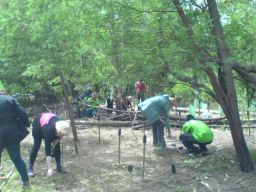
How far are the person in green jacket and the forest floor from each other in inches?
8.7

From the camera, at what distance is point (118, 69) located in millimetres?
8406

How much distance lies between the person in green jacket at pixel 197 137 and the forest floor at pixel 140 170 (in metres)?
0.22

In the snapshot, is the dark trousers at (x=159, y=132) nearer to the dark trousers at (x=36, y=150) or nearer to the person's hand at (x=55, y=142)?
the dark trousers at (x=36, y=150)

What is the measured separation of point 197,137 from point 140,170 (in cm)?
151

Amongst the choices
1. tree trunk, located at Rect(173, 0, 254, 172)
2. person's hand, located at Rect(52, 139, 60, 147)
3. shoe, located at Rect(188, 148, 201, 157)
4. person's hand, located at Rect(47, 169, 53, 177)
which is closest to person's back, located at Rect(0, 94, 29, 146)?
person's hand, located at Rect(52, 139, 60, 147)

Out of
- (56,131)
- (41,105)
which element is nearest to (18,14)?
(56,131)

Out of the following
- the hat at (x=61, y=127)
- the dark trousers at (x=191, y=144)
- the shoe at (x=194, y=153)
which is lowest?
the shoe at (x=194, y=153)

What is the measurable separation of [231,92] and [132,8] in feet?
7.59

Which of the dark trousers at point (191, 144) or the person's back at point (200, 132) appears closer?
the person's back at point (200, 132)

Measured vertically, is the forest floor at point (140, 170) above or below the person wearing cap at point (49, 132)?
below

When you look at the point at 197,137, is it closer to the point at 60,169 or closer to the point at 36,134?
the point at 60,169

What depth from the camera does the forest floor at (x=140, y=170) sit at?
23.3ft

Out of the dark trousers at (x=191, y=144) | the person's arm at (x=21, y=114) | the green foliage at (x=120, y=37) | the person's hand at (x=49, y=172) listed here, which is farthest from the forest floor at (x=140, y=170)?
the green foliage at (x=120, y=37)

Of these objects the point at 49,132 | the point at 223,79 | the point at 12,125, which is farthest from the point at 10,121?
the point at 223,79
